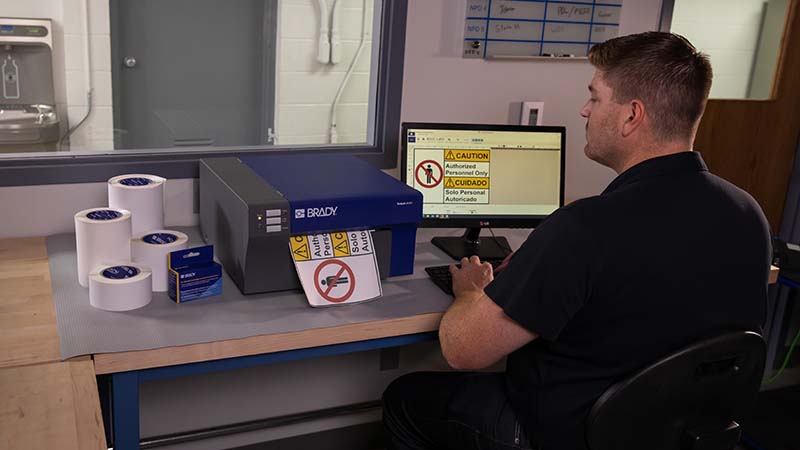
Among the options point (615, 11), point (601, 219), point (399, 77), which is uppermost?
point (615, 11)

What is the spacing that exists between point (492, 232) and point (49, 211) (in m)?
1.21

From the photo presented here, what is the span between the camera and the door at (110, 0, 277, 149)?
2775mm

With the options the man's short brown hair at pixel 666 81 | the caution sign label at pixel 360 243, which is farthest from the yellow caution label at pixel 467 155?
the man's short brown hair at pixel 666 81

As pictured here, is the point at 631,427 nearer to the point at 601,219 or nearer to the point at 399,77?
the point at 601,219

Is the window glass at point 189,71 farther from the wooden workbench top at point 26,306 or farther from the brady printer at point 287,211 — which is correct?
the wooden workbench top at point 26,306

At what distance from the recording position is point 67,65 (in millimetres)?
2752

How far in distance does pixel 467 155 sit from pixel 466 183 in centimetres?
8

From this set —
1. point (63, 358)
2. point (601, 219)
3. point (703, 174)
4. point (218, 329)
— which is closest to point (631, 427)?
point (601, 219)

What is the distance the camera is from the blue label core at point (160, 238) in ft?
5.37

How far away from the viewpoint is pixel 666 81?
1.37m

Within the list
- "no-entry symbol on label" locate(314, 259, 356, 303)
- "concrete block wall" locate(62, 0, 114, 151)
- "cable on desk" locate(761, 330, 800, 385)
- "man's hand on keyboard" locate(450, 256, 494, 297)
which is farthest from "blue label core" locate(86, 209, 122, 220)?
"cable on desk" locate(761, 330, 800, 385)

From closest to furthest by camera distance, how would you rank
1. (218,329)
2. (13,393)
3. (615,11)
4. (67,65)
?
1. (13,393)
2. (218,329)
3. (615,11)
4. (67,65)

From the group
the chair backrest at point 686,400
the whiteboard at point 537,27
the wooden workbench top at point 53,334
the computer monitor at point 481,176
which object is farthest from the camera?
the whiteboard at point 537,27

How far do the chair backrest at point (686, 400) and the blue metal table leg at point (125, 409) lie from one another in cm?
82
